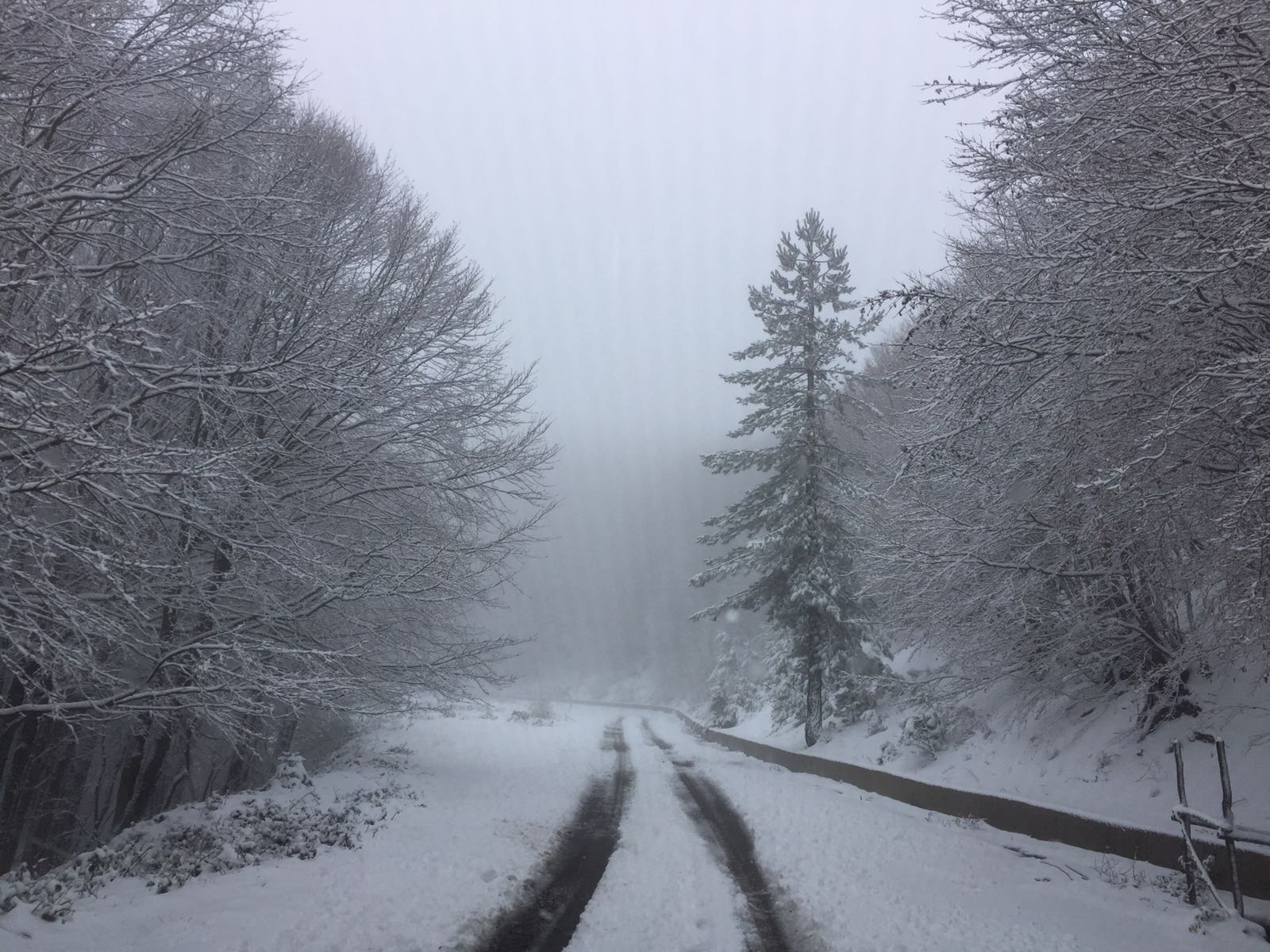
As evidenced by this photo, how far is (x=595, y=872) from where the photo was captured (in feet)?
27.9

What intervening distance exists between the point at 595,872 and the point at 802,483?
48.3 ft

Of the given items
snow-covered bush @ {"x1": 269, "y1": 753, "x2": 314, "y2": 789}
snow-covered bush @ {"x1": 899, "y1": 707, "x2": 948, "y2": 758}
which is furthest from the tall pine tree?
snow-covered bush @ {"x1": 269, "y1": 753, "x2": 314, "y2": 789}

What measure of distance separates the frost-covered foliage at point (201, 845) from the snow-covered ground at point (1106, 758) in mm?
9362

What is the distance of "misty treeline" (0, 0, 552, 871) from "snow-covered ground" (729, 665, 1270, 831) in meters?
8.96

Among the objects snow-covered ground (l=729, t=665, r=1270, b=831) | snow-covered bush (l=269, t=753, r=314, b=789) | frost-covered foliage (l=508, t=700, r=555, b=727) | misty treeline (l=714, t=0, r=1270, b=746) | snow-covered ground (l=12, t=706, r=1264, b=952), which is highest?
misty treeline (l=714, t=0, r=1270, b=746)

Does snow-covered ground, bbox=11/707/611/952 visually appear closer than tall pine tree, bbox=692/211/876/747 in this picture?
Yes

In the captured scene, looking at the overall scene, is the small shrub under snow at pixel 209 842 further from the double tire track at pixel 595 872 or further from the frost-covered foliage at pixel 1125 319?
the frost-covered foliage at pixel 1125 319

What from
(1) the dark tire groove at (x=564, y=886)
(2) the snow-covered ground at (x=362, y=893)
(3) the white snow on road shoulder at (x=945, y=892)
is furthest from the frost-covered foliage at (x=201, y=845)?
(3) the white snow on road shoulder at (x=945, y=892)

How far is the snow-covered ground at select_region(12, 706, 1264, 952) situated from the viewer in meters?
6.00

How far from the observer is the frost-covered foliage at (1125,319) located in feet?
19.2

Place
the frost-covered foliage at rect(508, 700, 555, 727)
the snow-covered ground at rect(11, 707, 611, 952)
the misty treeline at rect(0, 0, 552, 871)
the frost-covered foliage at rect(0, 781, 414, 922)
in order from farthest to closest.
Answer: the frost-covered foliage at rect(508, 700, 555, 727), the frost-covered foliage at rect(0, 781, 414, 922), the misty treeline at rect(0, 0, 552, 871), the snow-covered ground at rect(11, 707, 611, 952)

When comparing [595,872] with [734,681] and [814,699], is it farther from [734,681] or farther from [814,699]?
[734,681]

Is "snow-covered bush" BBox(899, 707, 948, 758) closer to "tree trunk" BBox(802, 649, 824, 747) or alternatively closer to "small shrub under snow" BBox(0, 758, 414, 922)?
"tree trunk" BBox(802, 649, 824, 747)

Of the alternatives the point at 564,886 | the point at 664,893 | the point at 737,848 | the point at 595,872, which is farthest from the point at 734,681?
the point at 664,893
